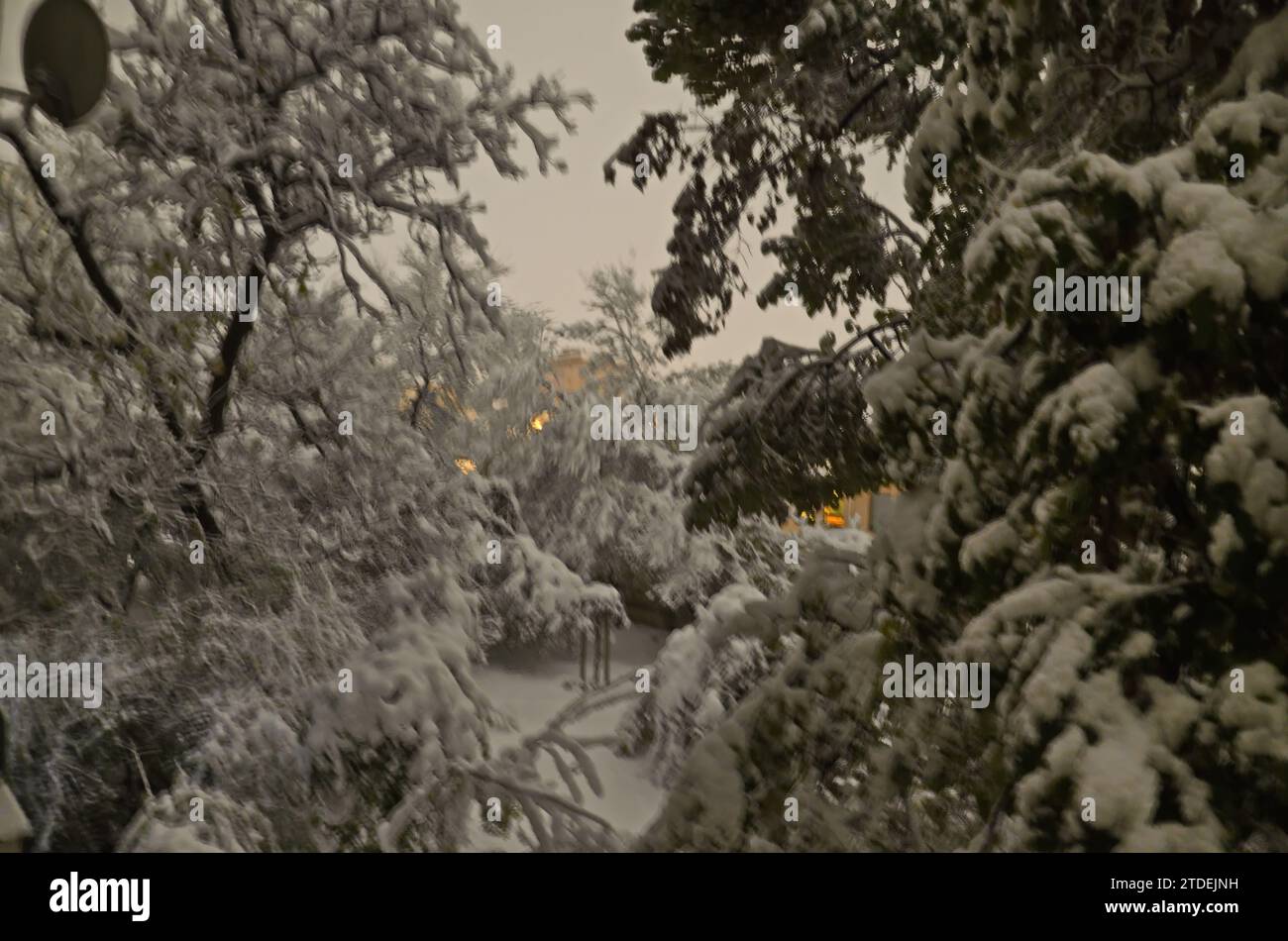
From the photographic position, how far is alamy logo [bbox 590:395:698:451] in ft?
16.1

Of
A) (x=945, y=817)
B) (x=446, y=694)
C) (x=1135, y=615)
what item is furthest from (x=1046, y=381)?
(x=446, y=694)

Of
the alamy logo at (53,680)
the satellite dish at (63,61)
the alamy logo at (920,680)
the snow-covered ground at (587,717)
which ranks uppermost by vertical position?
the satellite dish at (63,61)

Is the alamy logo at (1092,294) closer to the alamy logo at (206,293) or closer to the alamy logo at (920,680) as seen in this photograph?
the alamy logo at (920,680)

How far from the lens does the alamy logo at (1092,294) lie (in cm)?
172

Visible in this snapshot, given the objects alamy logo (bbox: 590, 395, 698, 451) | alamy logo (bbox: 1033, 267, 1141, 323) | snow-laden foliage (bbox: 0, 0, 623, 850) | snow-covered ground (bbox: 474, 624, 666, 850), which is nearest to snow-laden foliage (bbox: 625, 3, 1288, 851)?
alamy logo (bbox: 1033, 267, 1141, 323)

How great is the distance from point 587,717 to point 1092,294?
298cm

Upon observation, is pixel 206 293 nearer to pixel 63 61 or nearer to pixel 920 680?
pixel 63 61

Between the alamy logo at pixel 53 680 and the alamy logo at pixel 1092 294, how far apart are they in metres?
3.49

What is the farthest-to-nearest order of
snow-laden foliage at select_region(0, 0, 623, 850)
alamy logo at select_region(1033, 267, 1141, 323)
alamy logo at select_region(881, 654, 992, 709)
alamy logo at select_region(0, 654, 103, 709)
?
alamy logo at select_region(0, 654, 103, 709) < snow-laden foliage at select_region(0, 0, 623, 850) < alamy logo at select_region(881, 654, 992, 709) < alamy logo at select_region(1033, 267, 1141, 323)

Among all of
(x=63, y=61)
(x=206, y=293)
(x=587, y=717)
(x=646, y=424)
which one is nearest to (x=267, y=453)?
(x=206, y=293)
